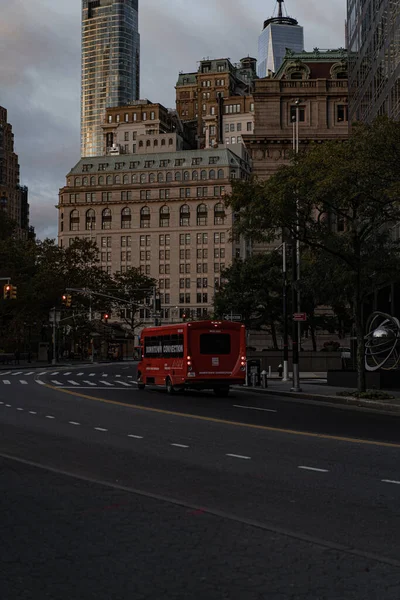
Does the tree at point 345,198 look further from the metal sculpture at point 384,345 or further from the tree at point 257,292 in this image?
the tree at point 257,292

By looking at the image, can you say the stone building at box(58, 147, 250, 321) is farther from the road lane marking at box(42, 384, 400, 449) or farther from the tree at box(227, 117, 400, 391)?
the road lane marking at box(42, 384, 400, 449)

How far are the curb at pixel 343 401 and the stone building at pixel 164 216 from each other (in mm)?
123453

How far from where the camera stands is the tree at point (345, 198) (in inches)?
948

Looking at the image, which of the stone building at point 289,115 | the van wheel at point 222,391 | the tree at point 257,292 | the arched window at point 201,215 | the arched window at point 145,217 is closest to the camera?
the van wheel at point 222,391

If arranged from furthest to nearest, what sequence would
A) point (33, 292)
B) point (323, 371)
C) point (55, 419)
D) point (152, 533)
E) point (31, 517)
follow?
point (33, 292) → point (323, 371) → point (55, 419) → point (31, 517) → point (152, 533)

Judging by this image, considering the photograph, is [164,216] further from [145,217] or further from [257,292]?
[257,292]

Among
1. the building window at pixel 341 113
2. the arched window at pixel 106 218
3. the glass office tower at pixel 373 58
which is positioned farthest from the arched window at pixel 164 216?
the glass office tower at pixel 373 58

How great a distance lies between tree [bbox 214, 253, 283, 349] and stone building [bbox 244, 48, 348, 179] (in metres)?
16.8

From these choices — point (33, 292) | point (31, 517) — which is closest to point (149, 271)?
point (33, 292)

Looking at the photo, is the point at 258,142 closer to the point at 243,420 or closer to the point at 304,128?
the point at 304,128

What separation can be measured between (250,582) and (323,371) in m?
51.2

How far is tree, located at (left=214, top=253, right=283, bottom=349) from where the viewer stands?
6656 cm

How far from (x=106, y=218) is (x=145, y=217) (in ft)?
27.8

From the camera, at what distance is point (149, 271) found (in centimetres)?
16125
